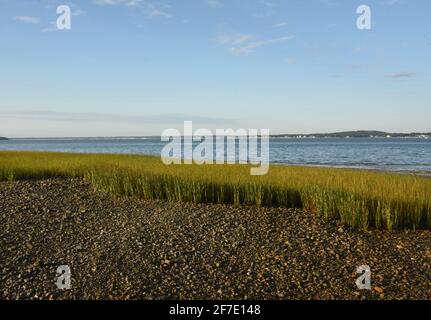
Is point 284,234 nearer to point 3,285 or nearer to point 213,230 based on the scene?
point 213,230

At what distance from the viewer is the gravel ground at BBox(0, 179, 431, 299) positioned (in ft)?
26.0

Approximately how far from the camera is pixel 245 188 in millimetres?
14352

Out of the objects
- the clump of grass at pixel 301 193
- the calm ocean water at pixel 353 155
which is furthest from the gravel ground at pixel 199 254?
the calm ocean water at pixel 353 155

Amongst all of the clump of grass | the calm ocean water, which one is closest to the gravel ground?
the clump of grass

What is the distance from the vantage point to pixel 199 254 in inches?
373

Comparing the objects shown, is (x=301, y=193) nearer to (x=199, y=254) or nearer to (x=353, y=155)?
(x=199, y=254)

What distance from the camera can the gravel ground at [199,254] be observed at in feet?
26.0

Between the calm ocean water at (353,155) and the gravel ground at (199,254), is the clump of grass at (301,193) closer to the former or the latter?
the gravel ground at (199,254)

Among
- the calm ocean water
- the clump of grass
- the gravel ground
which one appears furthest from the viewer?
the calm ocean water

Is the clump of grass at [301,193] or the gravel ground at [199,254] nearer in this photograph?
the gravel ground at [199,254]

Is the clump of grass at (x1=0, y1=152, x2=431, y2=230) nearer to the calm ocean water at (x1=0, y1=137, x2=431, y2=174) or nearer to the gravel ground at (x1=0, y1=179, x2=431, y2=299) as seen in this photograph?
the gravel ground at (x1=0, y1=179, x2=431, y2=299)
